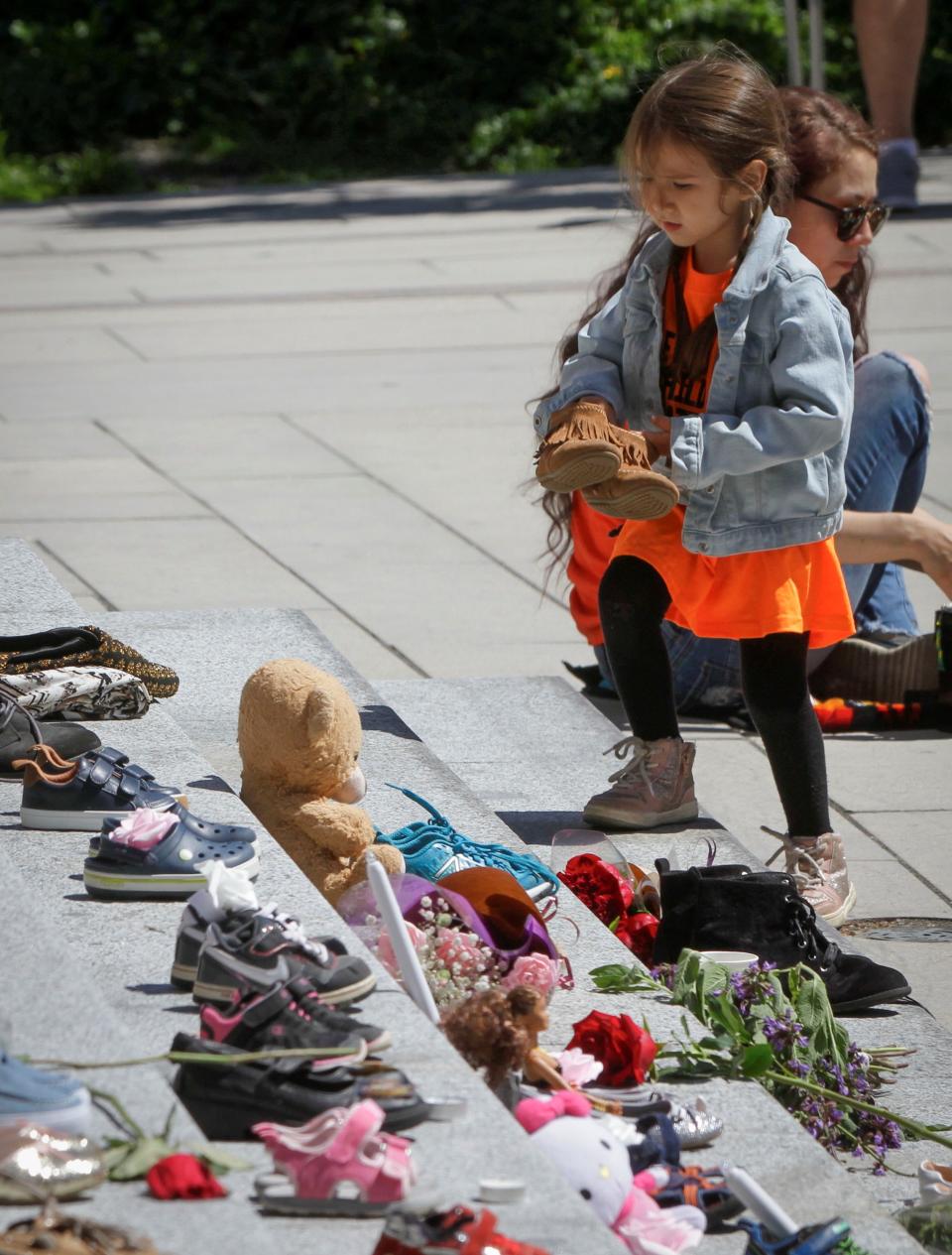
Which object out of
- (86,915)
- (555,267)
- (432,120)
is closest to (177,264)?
(555,267)

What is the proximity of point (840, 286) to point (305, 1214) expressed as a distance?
319cm

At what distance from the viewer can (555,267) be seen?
38.0 ft

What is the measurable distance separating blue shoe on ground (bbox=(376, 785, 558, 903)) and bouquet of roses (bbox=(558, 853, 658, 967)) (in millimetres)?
160

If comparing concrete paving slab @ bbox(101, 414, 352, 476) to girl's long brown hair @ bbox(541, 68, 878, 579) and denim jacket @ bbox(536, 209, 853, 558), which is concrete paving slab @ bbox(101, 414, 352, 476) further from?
denim jacket @ bbox(536, 209, 853, 558)

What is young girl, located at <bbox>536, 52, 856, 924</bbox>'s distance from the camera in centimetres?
378

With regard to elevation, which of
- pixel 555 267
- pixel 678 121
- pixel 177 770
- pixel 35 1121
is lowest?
pixel 555 267

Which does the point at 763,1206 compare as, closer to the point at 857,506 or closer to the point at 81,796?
the point at 81,796

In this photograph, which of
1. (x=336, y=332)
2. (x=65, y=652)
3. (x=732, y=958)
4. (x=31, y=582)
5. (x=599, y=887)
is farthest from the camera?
(x=336, y=332)

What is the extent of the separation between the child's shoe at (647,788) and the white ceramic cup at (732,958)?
0.73 meters

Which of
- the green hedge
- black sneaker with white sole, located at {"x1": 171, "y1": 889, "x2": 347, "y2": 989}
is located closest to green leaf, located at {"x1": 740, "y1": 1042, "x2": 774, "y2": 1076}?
black sneaker with white sole, located at {"x1": 171, "y1": 889, "x2": 347, "y2": 989}

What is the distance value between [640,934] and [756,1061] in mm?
659

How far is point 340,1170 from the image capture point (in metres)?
2.24

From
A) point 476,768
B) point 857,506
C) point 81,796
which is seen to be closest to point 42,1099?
point 81,796

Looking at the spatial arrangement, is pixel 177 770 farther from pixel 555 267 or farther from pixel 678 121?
pixel 555 267
